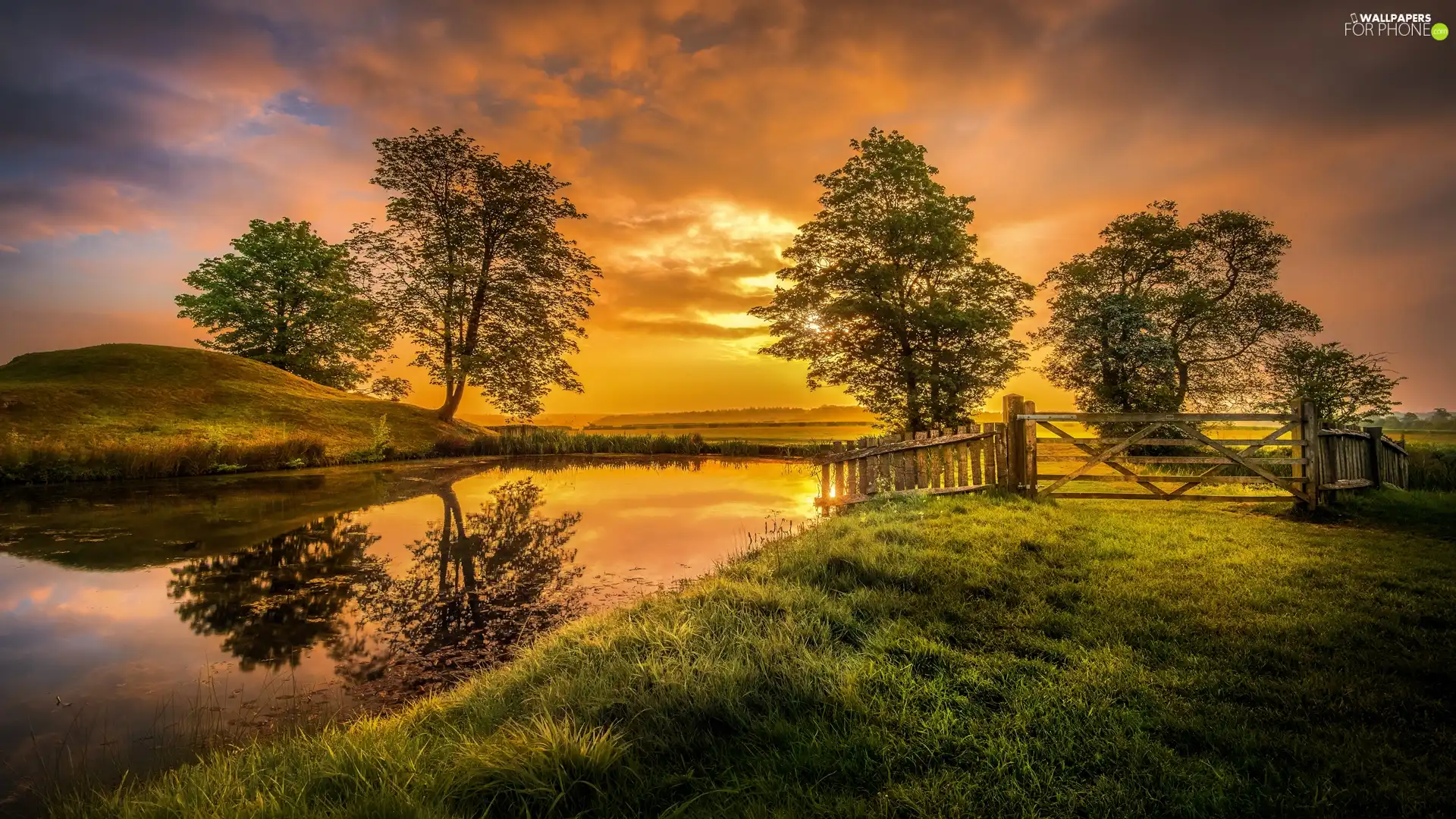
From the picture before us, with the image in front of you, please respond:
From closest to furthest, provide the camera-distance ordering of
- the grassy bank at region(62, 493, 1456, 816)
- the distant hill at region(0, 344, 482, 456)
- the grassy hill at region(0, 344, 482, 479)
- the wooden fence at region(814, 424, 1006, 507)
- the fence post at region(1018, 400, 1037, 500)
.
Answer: the grassy bank at region(62, 493, 1456, 816)
the fence post at region(1018, 400, 1037, 500)
the wooden fence at region(814, 424, 1006, 507)
the grassy hill at region(0, 344, 482, 479)
the distant hill at region(0, 344, 482, 456)

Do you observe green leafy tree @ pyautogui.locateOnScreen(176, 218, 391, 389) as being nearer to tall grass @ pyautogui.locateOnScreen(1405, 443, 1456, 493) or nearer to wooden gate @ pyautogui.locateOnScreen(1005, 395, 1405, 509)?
wooden gate @ pyautogui.locateOnScreen(1005, 395, 1405, 509)

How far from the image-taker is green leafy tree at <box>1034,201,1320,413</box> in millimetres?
22781

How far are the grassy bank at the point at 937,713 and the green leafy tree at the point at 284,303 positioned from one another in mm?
32458

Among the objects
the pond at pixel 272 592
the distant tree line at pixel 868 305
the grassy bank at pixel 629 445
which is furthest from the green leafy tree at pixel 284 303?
the pond at pixel 272 592

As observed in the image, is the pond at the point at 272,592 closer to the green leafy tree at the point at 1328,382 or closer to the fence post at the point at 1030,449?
the fence post at the point at 1030,449

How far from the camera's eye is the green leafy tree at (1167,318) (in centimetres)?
2278

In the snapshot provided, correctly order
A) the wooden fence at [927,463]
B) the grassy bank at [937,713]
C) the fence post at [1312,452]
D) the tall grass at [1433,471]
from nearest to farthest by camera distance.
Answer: the grassy bank at [937,713] < the fence post at [1312,452] < the wooden fence at [927,463] < the tall grass at [1433,471]

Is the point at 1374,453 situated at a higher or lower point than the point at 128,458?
higher

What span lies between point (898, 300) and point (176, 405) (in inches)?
1111

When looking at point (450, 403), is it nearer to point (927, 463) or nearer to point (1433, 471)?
point (927, 463)

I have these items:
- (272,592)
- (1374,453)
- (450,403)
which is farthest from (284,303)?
(1374,453)

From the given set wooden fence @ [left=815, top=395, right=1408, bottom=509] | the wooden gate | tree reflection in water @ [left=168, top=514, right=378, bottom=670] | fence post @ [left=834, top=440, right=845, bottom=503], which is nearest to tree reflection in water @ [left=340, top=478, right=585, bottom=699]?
tree reflection in water @ [left=168, top=514, right=378, bottom=670]

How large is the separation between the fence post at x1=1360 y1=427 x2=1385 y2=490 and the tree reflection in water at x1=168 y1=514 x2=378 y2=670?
1910 centimetres

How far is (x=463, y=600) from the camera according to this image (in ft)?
22.8
